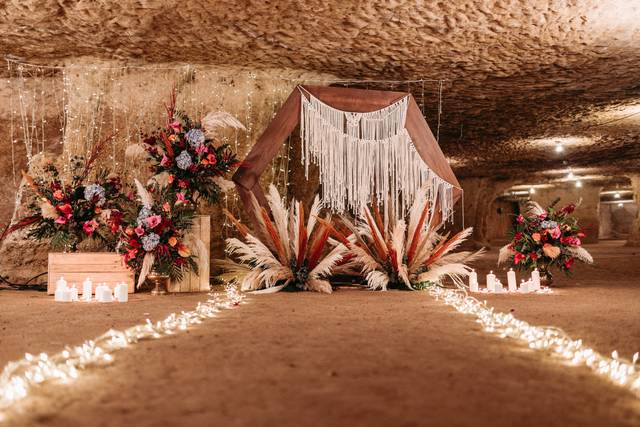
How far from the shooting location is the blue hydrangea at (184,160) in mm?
4516

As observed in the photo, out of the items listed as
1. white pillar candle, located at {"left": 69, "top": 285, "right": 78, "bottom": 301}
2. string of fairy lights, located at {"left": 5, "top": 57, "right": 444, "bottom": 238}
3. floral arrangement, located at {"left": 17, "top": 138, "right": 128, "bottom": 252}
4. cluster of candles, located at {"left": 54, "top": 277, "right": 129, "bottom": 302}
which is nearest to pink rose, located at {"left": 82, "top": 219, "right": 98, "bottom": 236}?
floral arrangement, located at {"left": 17, "top": 138, "right": 128, "bottom": 252}

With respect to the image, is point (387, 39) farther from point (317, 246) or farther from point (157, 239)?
point (157, 239)

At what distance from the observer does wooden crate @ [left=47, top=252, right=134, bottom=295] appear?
4.48 metres

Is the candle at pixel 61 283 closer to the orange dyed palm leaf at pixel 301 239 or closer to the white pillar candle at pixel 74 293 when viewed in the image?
the white pillar candle at pixel 74 293

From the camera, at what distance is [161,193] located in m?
4.66

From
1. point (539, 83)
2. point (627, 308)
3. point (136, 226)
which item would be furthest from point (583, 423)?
point (539, 83)

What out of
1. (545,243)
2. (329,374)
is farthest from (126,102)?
(329,374)

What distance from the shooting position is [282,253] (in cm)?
475

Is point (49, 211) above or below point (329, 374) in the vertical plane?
above

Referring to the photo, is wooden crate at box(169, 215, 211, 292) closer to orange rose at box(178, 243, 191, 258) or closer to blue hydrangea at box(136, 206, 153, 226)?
orange rose at box(178, 243, 191, 258)

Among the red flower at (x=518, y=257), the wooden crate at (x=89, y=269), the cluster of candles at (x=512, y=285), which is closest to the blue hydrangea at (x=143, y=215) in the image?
the wooden crate at (x=89, y=269)

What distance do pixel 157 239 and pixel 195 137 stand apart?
0.94 metres

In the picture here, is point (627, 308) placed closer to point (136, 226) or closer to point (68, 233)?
point (136, 226)

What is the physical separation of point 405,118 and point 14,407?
4.15m
